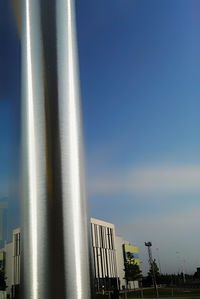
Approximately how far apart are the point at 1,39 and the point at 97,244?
53.4 ft

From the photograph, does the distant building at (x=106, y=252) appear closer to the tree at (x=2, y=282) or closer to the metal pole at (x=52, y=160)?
the tree at (x=2, y=282)

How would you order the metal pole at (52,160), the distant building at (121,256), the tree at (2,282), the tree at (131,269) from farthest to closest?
the distant building at (121,256)
the tree at (131,269)
the tree at (2,282)
the metal pole at (52,160)

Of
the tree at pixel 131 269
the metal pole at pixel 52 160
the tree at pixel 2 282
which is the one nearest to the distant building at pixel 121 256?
the tree at pixel 131 269

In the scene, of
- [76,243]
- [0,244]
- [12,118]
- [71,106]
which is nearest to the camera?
[76,243]

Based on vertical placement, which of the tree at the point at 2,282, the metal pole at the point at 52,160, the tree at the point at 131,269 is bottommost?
the tree at the point at 131,269

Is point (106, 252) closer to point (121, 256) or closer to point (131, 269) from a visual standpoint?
point (121, 256)

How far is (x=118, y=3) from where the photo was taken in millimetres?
3225

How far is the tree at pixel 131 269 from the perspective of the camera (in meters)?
15.8

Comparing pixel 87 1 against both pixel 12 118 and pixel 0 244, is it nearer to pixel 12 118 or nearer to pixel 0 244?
pixel 12 118

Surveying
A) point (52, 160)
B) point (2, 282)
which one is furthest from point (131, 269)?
point (52, 160)

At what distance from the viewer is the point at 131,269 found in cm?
1698

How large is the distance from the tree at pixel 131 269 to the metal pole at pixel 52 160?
14.6m

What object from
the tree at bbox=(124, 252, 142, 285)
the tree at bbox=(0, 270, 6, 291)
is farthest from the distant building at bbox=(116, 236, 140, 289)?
the tree at bbox=(0, 270, 6, 291)

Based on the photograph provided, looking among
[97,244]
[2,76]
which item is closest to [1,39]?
[2,76]
